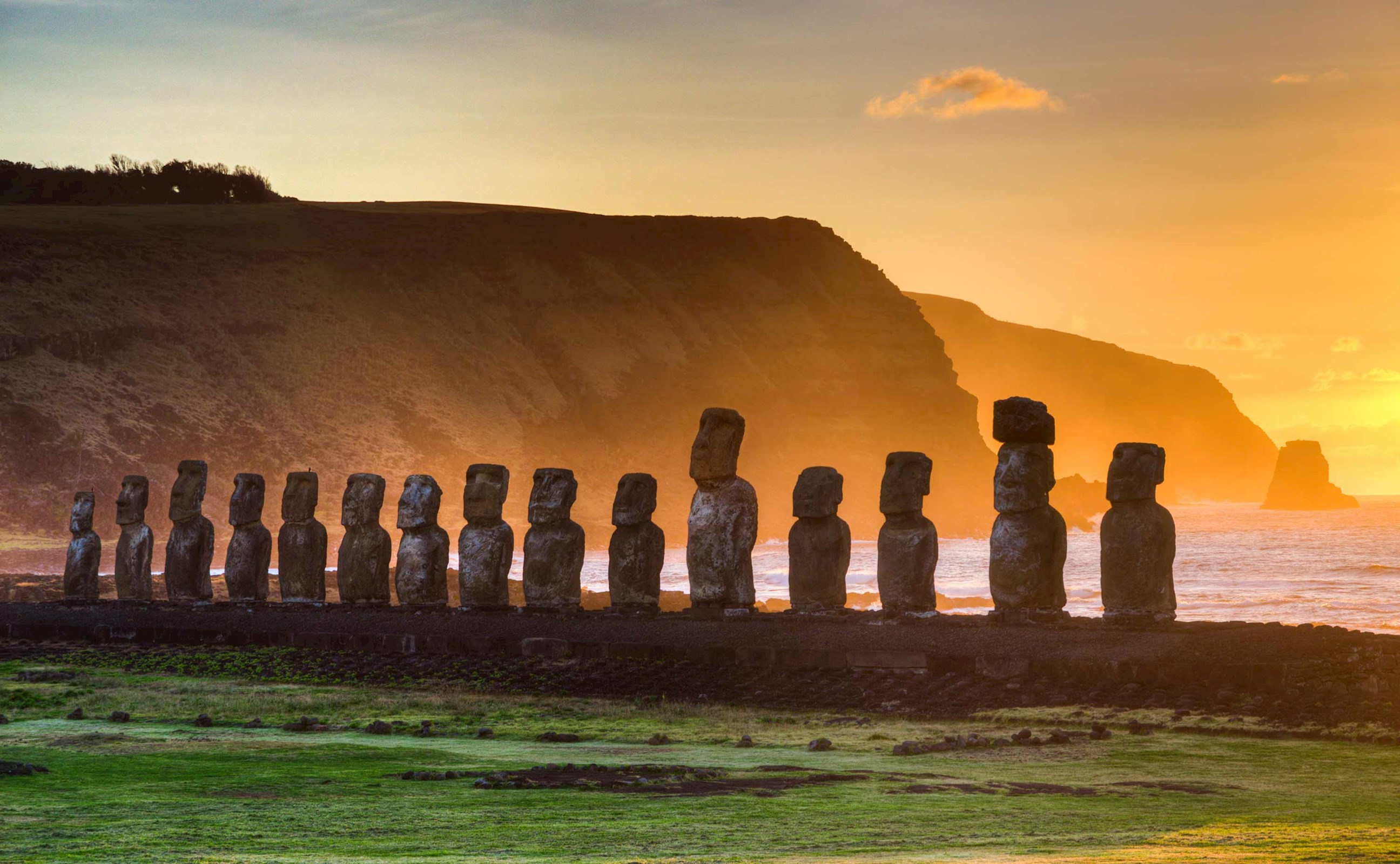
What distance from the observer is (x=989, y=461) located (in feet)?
324

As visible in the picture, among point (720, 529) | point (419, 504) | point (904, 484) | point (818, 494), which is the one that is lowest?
point (720, 529)

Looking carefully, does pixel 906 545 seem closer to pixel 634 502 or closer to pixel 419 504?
pixel 634 502

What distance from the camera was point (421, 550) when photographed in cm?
2525

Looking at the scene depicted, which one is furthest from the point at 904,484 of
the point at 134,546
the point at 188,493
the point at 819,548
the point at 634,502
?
the point at 134,546

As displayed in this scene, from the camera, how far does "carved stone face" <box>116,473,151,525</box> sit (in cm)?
2915

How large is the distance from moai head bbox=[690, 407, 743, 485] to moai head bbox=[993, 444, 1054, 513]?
13.5 feet

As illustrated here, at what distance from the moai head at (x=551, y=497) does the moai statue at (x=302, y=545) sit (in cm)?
477

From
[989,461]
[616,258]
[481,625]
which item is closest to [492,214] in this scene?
[616,258]

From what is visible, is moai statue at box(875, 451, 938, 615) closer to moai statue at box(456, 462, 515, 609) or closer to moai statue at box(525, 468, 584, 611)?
moai statue at box(525, 468, 584, 611)

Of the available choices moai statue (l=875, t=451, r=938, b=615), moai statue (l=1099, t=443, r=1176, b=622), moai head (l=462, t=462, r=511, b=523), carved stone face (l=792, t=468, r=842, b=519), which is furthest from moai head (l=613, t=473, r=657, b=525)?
moai statue (l=1099, t=443, r=1176, b=622)

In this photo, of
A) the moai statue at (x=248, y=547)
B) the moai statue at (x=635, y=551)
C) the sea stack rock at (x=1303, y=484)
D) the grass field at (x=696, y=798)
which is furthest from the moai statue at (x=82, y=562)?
the sea stack rock at (x=1303, y=484)

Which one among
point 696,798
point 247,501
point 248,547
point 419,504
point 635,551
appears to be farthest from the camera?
point 247,501

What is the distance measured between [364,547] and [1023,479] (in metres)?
11.4

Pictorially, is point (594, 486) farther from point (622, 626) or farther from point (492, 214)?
point (622, 626)
